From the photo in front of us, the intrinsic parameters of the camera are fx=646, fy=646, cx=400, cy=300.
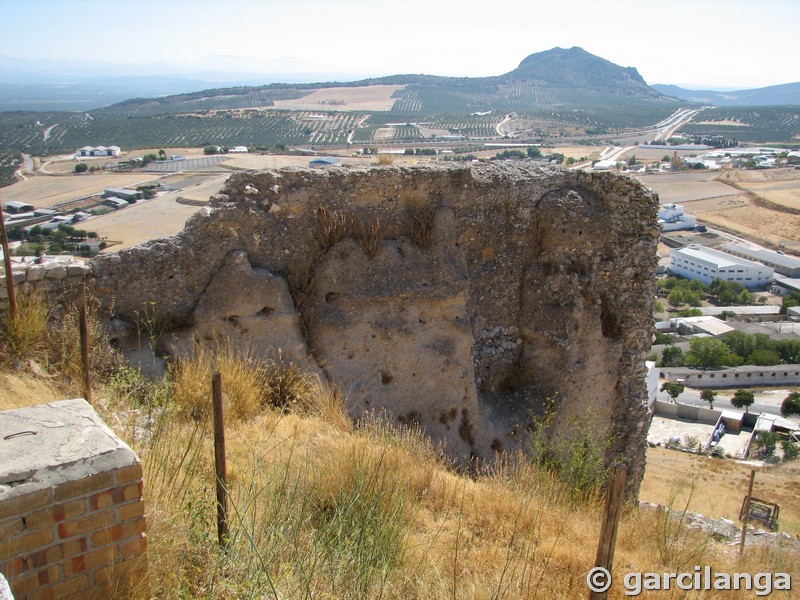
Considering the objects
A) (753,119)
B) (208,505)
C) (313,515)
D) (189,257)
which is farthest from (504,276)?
(753,119)

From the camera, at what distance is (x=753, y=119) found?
15375cm

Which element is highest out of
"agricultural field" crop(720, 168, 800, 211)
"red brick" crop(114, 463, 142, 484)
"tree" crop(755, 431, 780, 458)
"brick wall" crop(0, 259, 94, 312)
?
"brick wall" crop(0, 259, 94, 312)

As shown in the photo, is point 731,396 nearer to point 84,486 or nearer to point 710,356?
point 710,356

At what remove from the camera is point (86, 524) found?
2771 mm

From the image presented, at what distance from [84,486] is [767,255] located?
64.4 meters

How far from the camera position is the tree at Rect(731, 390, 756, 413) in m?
31.3

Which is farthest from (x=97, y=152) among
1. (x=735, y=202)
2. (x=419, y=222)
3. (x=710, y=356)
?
(x=735, y=202)

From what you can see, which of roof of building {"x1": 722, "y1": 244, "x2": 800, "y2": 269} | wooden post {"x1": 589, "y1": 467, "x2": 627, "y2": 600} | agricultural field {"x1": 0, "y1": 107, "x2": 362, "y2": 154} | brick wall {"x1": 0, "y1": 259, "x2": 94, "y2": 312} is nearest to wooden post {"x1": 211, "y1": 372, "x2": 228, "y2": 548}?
wooden post {"x1": 589, "y1": 467, "x2": 627, "y2": 600}

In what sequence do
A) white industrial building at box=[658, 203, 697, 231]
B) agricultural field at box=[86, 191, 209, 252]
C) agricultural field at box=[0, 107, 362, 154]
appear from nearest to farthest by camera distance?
agricultural field at box=[86, 191, 209, 252], white industrial building at box=[658, 203, 697, 231], agricultural field at box=[0, 107, 362, 154]

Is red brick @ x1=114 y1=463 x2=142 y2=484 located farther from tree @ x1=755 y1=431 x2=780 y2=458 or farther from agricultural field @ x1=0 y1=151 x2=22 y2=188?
agricultural field @ x1=0 y1=151 x2=22 y2=188

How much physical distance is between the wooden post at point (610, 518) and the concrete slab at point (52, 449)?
6.90 feet

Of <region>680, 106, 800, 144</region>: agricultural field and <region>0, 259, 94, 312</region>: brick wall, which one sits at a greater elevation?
<region>680, 106, 800, 144</region>: agricultural field

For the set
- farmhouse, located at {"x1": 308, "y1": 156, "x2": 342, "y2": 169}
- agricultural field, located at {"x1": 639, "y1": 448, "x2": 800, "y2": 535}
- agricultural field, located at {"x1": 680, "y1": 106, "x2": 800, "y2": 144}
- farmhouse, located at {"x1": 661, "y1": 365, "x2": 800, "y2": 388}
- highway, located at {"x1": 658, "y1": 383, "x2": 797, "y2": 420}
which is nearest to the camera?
farmhouse, located at {"x1": 308, "y1": 156, "x2": 342, "y2": 169}

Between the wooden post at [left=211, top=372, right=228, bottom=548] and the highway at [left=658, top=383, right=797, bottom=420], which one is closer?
the wooden post at [left=211, top=372, right=228, bottom=548]
